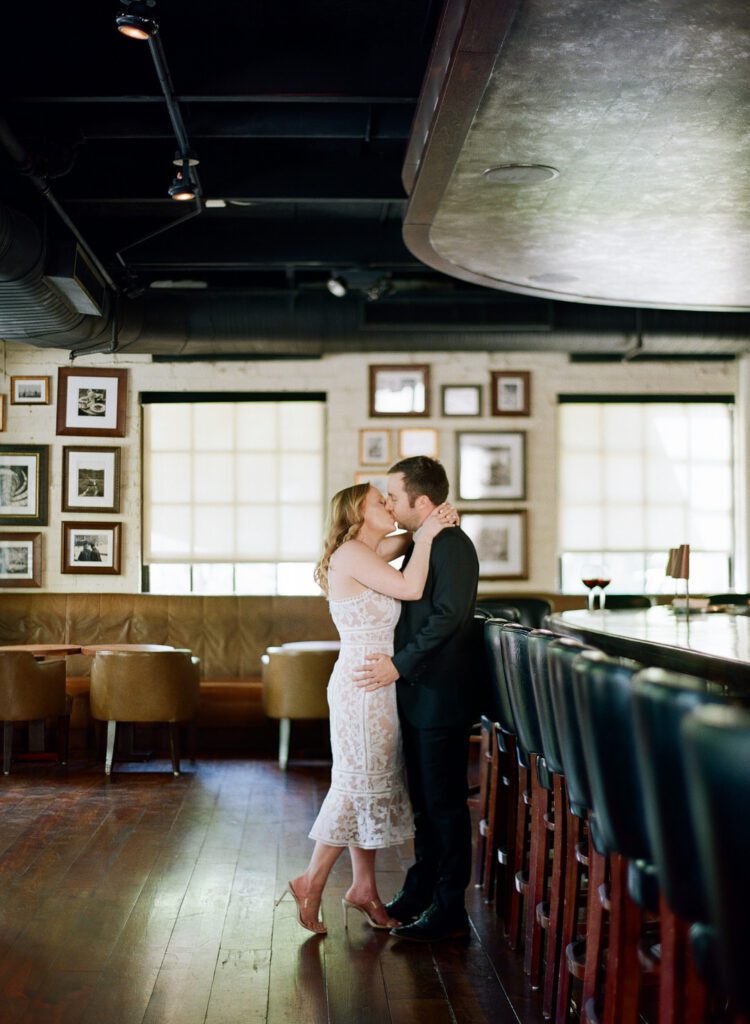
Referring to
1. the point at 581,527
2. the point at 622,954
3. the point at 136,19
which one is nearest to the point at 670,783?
the point at 622,954

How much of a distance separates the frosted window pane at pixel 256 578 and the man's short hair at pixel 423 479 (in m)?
5.65

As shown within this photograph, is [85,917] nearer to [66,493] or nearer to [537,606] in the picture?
[537,606]

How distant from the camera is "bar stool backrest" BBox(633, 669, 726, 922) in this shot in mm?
1647

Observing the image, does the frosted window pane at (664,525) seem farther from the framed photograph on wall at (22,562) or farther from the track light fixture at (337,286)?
the framed photograph on wall at (22,562)

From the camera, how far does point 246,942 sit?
3.77 meters

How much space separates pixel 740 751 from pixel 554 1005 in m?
2.07

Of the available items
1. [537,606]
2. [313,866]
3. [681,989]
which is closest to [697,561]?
[537,606]

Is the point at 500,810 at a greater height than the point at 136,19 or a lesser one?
lesser

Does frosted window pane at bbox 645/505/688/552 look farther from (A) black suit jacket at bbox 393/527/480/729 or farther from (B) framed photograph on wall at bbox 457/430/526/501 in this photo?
(A) black suit jacket at bbox 393/527/480/729

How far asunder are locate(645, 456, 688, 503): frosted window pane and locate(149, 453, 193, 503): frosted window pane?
4067 mm

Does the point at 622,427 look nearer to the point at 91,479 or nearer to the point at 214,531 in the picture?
the point at 214,531

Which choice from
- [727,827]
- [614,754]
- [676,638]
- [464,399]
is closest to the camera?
[727,827]

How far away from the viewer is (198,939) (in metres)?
3.79

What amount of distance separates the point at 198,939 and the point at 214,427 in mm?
6105
